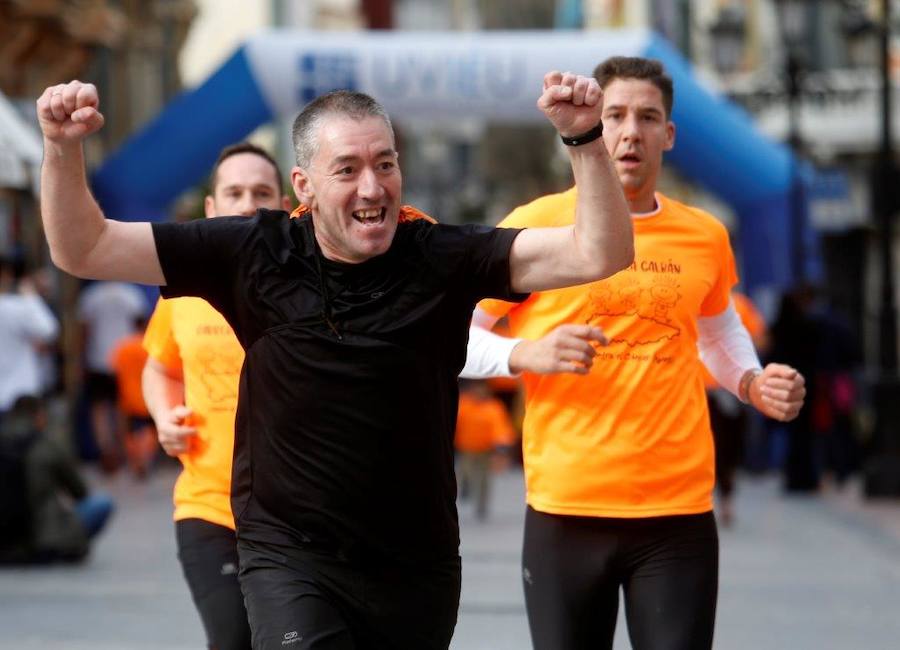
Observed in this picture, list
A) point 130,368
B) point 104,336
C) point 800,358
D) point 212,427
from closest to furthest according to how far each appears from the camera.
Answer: point 212,427 < point 800,358 < point 130,368 < point 104,336

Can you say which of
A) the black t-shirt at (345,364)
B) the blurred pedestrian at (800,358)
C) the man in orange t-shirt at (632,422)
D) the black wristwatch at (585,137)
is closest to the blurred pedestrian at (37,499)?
the blurred pedestrian at (800,358)

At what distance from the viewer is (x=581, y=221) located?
402 cm

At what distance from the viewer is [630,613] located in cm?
508

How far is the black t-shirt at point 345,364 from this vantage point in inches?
165

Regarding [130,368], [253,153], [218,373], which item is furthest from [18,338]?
[218,373]

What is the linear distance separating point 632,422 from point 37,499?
7630mm

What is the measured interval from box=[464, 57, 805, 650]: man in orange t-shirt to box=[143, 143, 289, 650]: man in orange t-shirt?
847 millimetres

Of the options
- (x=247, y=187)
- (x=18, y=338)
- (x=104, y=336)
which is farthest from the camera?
(x=104, y=336)

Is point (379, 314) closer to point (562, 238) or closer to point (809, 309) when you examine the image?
point (562, 238)

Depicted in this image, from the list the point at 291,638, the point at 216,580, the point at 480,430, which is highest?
the point at 291,638

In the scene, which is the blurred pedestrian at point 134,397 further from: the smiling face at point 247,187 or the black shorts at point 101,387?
the smiling face at point 247,187

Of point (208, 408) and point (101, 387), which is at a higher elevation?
point (208, 408)

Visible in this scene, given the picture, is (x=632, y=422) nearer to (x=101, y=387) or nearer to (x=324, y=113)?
(x=324, y=113)

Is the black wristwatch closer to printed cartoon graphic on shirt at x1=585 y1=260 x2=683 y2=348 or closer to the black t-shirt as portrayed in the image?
the black t-shirt
